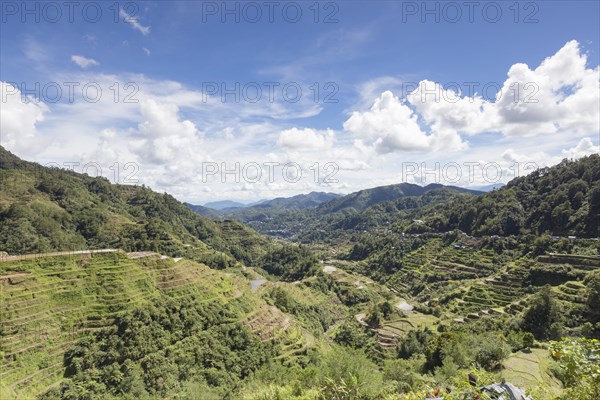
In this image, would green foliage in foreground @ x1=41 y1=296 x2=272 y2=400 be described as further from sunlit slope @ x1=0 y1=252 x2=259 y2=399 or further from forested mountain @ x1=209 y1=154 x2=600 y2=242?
forested mountain @ x1=209 y1=154 x2=600 y2=242

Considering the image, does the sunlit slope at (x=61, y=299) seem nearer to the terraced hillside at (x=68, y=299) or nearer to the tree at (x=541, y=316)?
the terraced hillside at (x=68, y=299)

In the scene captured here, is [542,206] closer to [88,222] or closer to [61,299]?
[61,299]

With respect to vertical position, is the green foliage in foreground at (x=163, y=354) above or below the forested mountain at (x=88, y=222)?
below

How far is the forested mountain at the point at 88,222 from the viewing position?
9338cm

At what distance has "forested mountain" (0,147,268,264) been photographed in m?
93.4

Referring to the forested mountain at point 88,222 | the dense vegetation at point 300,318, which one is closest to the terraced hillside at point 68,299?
the dense vegetation at point 300,318

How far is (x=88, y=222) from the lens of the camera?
112m

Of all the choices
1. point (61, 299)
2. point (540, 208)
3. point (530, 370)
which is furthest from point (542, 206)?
point (61, 299)

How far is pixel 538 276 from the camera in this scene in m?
65.6

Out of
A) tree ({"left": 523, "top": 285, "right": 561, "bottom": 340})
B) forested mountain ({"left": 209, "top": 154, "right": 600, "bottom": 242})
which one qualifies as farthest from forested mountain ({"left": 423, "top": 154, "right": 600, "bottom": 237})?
tree ({"left": 523, "top": 285, "right": 561, "bottom": 340})

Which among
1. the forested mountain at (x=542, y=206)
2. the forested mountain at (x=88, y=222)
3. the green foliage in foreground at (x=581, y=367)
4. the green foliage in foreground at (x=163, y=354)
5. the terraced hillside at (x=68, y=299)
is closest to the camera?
the green foliage in foreground at (x=581, y=367)

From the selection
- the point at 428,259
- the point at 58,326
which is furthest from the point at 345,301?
the point at 58,326

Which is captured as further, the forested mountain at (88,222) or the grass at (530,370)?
the forested mountain at (88,222)

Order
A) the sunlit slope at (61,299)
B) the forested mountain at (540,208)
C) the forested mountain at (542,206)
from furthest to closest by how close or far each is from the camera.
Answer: the forested mountain at (540,208) → the forested mountain at (542,206) → the sunlit slope at (61,299)
